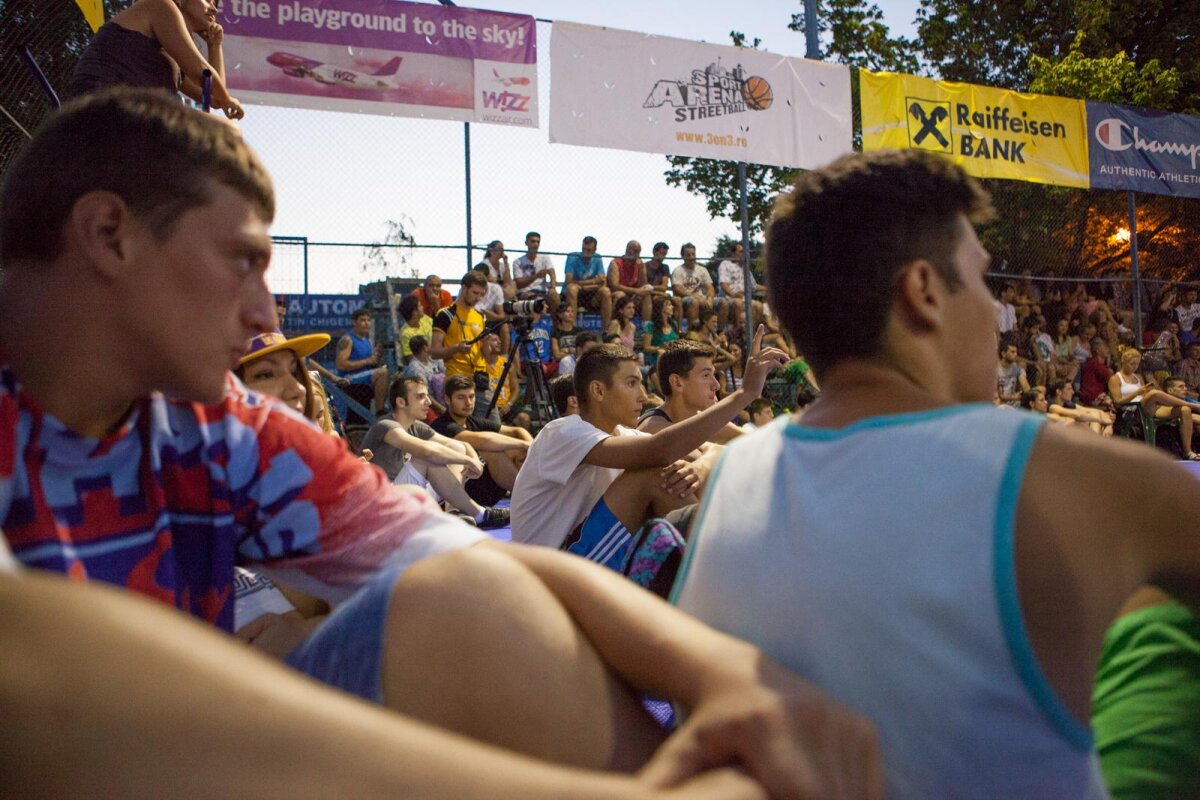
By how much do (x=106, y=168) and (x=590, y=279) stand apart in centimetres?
889

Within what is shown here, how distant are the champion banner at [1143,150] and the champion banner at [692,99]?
150 inches

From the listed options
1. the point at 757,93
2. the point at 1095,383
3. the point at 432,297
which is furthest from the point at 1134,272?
the point at 432,297

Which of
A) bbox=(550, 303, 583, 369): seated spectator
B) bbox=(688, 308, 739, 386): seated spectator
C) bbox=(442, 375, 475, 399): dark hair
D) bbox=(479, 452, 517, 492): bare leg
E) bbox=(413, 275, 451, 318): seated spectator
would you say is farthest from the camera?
bbox=(688, 308, 739, 386): seated spectator

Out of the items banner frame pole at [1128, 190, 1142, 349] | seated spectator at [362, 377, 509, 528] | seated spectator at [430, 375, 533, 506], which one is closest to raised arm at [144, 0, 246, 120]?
seated spectator at [362, 377, 509, 528]

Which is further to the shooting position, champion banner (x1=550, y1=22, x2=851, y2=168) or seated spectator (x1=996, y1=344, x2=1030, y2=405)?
seated spectator (x1=996, y1=344, x2=1030, y2=405)

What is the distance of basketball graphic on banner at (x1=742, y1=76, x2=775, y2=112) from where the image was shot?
29.8 feet

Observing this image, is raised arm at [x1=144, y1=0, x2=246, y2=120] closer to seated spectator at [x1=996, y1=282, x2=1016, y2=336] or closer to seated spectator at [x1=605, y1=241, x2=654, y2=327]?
seated spectator at [x1=605, y1=241, x2=654, y2=327]

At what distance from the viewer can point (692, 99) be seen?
29.1 ft

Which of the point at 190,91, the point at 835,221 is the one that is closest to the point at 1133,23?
the point at 190,91

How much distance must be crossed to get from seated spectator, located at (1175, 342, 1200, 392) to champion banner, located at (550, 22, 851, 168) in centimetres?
654

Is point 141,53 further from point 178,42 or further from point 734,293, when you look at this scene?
point 734,293

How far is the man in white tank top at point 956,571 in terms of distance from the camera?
912 millimetres

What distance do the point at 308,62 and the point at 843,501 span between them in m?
7.67

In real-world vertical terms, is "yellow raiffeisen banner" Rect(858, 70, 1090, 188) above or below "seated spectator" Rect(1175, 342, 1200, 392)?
above
